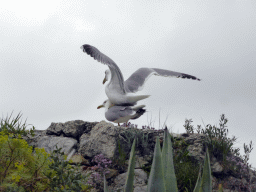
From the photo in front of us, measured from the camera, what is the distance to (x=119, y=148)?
4.61 meters

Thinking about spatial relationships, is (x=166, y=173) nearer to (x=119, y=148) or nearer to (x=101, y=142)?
(x=119, y=148)

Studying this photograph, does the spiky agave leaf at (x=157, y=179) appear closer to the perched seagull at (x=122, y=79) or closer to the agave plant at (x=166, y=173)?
the agave plant at (x=166, y=173)

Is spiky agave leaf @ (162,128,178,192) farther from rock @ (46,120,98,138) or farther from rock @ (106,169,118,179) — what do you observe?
rock @ (46,120,98,138)

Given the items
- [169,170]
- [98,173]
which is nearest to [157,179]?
[169,170]

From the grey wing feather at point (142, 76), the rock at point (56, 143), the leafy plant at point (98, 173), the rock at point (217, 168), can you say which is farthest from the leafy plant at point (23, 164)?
the grey wing feather at point (142, 76)

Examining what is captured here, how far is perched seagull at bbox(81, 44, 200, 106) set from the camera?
5043mm

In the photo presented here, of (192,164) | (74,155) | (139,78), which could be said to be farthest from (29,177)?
(139,78)

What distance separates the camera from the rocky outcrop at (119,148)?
4426 mm

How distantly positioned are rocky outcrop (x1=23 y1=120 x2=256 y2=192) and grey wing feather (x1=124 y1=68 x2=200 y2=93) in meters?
1.68

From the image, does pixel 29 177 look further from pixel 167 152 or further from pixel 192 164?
pixel 192 164

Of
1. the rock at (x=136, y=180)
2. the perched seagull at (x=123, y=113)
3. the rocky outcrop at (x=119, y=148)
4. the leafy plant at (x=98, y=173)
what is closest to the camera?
the leafy plant at (x=98, y=173)

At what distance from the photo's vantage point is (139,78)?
695 cm

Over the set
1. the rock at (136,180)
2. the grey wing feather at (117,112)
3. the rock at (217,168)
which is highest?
the grey wing feather at (117,112)

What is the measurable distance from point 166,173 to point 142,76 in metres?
5.46
